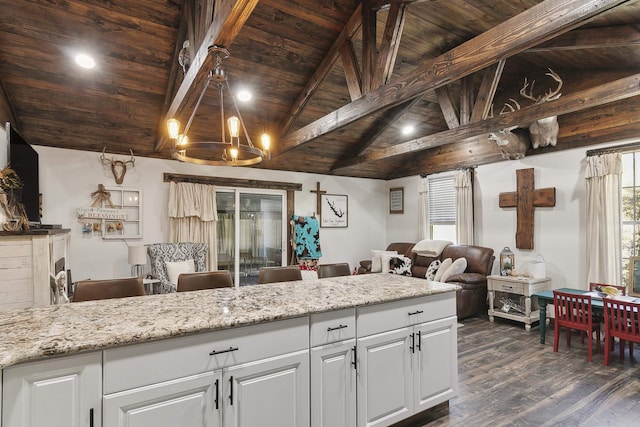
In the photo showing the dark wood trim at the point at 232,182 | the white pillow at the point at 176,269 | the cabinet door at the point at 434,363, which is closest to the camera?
the cabinet door at the point at 434,363

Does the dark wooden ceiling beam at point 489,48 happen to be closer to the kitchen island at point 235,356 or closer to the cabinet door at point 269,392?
the kitchen island at point 235,356

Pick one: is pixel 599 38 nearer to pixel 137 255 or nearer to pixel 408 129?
pixel 408 129

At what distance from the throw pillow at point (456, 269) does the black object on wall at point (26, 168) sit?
5346 mm

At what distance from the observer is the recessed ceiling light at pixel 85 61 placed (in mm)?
3639

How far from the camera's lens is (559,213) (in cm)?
479

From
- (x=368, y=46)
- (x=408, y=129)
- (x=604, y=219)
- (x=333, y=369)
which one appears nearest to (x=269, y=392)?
(x=333, y=369)

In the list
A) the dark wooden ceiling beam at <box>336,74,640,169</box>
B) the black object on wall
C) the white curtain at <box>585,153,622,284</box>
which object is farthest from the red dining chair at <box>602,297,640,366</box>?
the black object on wall

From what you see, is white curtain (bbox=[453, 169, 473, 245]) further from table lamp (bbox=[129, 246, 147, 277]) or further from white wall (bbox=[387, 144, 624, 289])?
table lamp (bbox=[129, 246, 147, 277])

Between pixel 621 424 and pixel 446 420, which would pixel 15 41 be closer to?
pixel 446 420

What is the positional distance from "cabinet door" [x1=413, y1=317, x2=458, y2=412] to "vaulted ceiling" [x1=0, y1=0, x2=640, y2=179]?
1.99 meters

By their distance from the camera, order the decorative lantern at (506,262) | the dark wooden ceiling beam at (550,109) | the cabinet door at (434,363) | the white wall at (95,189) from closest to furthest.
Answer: the cabinet door at (434,363) → the dark wooden ceiling beam at (550,109) → the white wall at (95,189) → the decorative lantern at (506,262)

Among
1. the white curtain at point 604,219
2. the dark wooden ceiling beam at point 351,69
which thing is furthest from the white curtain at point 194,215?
the white curtain at point 604,219

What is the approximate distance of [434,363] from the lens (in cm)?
243

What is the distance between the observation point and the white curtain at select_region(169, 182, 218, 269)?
552 centimetres
